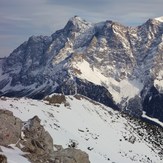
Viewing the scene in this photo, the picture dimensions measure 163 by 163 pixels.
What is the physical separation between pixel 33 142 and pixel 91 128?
88.8 m

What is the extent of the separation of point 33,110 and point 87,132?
65.0 feet

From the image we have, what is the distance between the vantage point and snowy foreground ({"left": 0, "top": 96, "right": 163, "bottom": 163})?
130000mm

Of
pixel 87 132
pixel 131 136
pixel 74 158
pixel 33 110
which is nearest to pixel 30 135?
pixel 74 158

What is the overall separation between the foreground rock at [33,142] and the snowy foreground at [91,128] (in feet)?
116

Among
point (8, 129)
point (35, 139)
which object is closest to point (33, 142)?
point (35, 139)

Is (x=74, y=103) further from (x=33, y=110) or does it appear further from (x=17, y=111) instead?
(x=17, y=111)

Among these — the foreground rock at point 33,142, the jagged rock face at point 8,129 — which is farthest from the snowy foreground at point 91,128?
the jagged rock face at point 8,129

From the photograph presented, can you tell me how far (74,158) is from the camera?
6512 cm

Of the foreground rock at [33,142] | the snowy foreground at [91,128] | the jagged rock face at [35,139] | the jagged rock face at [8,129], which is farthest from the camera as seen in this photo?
the snowy foreground at [91,128]

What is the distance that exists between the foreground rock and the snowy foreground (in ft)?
116

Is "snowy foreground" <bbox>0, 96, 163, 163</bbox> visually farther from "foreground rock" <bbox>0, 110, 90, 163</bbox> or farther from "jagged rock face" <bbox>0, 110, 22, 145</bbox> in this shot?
"jagged rock face" <bbox>0, 110, 22, 145</bbox>

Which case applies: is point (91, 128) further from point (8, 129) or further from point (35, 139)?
point (8, 129)

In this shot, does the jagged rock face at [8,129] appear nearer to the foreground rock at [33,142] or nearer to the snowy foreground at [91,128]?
the foreground rock at [33,142]

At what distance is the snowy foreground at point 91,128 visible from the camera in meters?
130
